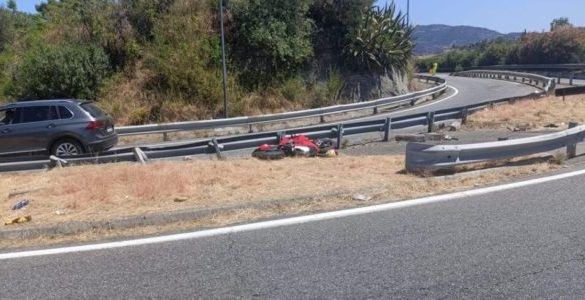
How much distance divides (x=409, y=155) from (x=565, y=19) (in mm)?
98128

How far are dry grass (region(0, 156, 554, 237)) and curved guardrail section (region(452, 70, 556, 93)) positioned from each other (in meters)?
19.7

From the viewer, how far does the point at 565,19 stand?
303 feet

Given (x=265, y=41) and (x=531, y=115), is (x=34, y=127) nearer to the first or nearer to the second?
(x=531, y=115)

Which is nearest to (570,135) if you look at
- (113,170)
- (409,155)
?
(409,155)

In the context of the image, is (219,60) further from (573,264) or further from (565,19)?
(565,19)

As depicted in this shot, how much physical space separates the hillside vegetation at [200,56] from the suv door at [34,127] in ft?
29.1

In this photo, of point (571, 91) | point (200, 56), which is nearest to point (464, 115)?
point (571, 91)

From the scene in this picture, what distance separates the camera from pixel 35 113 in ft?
40.5

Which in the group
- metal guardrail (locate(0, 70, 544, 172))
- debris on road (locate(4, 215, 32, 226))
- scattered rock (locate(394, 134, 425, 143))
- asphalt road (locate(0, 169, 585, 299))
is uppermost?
asphalt road (locate(0, 169, 585, 299))

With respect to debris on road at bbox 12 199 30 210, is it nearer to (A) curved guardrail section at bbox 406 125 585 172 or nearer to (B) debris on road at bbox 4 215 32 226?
(B) debris on road at bbox 4 215 32 226

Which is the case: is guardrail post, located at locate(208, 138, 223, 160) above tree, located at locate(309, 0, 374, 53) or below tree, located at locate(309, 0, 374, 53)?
below

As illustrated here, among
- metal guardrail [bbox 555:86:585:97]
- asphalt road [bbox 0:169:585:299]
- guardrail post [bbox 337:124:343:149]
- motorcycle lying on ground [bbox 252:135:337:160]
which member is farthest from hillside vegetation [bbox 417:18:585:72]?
asphalt road [bbox 0:169:585:299]

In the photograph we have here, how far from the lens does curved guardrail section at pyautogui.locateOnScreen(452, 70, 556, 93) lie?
27630mm

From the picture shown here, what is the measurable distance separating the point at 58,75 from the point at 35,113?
33.3 ft
